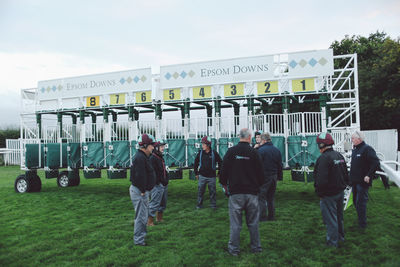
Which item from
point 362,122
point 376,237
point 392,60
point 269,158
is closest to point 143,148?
point 269,158

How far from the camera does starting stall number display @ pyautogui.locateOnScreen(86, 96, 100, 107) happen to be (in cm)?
1173

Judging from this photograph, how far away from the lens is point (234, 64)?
9969mm

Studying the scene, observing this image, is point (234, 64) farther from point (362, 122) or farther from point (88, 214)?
point (362, 122)

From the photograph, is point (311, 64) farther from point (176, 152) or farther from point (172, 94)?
point (176, 152)

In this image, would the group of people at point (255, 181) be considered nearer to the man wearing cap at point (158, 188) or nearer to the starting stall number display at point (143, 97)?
the man wearing cap at point (158, 188)

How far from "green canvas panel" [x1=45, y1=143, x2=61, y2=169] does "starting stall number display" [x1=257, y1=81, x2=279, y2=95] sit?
768 centimetres

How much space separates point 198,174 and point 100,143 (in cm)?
443

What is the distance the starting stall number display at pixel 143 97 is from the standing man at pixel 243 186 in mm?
6406

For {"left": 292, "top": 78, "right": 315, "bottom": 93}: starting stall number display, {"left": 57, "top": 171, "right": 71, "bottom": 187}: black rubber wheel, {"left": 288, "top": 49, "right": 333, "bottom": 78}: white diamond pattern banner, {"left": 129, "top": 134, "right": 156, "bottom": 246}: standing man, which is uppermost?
{"left": 288, "top": 49, "right": 333, "bottom": 78}: white diamond pattern banner

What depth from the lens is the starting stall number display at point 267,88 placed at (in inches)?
378

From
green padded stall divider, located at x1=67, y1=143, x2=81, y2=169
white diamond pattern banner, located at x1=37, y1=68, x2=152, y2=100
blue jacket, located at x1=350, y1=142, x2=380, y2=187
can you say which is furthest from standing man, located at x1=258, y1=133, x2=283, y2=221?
green padded stall divider, located at x1=67, y1=143, x2=81, y2=169

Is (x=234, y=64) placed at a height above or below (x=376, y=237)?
above

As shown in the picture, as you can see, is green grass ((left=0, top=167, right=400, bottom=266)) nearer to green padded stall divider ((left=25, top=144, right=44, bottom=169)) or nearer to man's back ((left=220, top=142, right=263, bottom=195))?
man's back ((left=220, top=142, right=263, bottom=195))

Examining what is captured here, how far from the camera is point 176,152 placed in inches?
409
